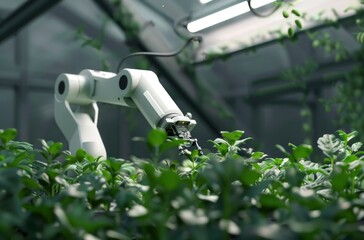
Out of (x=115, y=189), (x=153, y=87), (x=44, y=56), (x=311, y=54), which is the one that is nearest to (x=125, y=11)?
(x=44, y=56)

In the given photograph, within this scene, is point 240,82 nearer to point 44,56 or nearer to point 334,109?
point 334,109

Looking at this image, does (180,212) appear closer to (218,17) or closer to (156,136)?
(156,136)

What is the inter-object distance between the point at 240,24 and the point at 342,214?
3.83 meters

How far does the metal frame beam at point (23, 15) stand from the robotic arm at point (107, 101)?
5.41 feet

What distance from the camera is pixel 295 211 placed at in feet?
1.53

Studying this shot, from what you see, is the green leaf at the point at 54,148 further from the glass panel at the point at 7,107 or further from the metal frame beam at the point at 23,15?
the glass panel at the point at 7,107

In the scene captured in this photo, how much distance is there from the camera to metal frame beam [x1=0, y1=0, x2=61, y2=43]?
333 cm

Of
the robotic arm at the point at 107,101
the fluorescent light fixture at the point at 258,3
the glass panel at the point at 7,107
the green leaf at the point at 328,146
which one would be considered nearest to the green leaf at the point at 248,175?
the green leaf at the point at 328,146

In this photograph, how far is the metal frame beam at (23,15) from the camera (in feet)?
10.9

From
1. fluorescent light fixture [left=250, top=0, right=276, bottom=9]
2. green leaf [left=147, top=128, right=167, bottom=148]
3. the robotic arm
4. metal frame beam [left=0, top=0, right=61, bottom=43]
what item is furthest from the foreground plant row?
metal frame beam [left=0, top=0, right=61, bottom=43]

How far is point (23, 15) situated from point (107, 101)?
6.66 ft

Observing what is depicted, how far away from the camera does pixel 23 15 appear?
3.47 meters

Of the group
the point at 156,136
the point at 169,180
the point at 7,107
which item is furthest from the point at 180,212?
the point at 7,107

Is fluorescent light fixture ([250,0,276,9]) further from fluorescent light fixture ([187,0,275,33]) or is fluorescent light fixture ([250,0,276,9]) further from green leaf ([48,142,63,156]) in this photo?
green leaf ([48,142,63,156])
